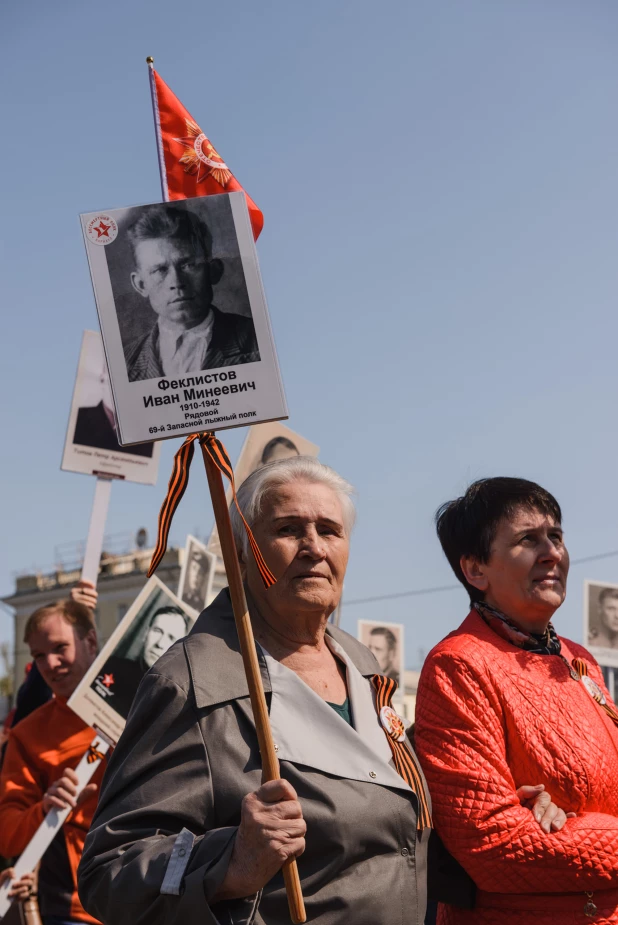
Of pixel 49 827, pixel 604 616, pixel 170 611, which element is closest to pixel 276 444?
pixel 170 611

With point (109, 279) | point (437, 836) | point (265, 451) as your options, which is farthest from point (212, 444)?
point (265, 451)

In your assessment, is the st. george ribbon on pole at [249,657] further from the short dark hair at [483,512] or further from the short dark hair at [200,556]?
the short dark hair at [200,556]

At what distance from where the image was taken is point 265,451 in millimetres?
7340

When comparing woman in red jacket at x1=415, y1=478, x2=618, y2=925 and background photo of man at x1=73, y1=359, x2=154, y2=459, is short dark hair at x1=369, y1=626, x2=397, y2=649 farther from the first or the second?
→ woman in red jacket at x1=415, y1=478, x2=618, y2=925

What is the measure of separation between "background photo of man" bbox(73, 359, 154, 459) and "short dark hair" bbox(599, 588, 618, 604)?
14.0 ft

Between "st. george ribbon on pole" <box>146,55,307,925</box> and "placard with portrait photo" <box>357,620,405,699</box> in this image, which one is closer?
"st. george ribbon on pole" <box>146,55,307,925</box>

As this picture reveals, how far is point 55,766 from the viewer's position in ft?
17.2

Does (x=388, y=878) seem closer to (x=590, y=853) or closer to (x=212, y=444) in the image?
(x=590, y=853)

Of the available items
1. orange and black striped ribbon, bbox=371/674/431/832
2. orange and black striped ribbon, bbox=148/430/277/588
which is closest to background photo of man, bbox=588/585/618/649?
orange and black striped ribbon, bbox=371/674/431/832

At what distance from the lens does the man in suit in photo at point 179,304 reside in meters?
2.83

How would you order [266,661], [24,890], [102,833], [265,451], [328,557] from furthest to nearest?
[265,451], [24,890], [328,557], [266,661], [102,833]

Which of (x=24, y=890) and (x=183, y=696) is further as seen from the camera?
(x=24, y=890)

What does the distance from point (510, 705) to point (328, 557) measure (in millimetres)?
728

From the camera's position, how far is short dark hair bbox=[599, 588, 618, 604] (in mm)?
9172
